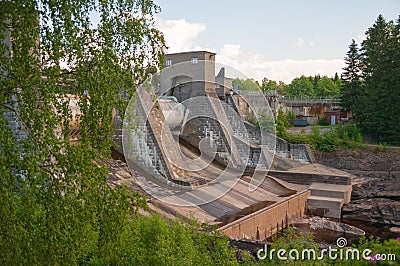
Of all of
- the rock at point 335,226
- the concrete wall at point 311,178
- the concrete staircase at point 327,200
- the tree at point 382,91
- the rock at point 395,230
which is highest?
the tree at point 382,91

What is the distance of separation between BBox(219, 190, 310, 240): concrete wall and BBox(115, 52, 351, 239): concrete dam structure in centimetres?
3

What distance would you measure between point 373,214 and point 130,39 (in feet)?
49.6

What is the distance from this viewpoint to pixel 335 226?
1553cm

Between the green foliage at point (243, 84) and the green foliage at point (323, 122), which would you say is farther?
the green foliage at point (323, 122)

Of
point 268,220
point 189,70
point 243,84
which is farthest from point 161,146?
point 243,84

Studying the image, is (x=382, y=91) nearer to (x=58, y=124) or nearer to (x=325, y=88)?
A: (x=58, y=124)

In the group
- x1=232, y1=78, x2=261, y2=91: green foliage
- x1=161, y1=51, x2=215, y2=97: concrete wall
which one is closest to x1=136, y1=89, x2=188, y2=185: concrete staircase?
x1=161, y1=51, x2=215, y2=97: concrete wall

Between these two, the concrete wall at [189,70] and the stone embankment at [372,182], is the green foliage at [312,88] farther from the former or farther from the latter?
the concrete wall at [189,70]

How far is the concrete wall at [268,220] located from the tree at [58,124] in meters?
6.33

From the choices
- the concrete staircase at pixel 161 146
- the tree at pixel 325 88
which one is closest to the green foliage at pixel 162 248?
the concrete staircase at pixel 161 146

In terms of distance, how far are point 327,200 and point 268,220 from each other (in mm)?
4813

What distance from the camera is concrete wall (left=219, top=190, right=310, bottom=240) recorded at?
11514 millimetres

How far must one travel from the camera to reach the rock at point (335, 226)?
50.0 ft

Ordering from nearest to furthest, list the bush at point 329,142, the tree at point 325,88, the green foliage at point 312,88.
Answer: the bush at point 329,142 < the tree at point 325,88 < the green foliage at point 312,88
